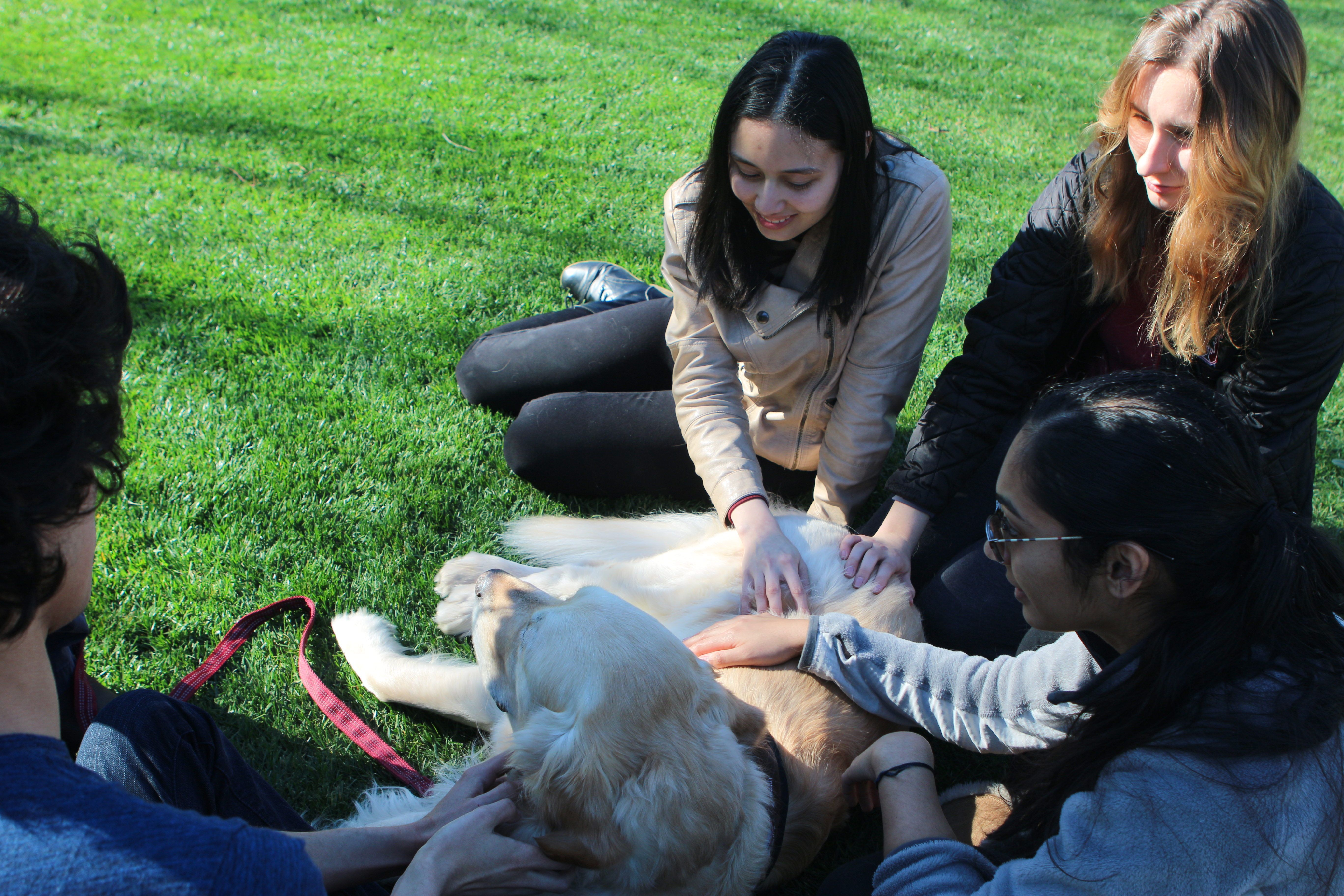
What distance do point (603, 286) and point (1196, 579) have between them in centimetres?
295

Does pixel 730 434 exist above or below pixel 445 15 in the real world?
below

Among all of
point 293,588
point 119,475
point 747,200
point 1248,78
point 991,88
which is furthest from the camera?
point 991,88

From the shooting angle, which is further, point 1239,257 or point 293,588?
point 293,588

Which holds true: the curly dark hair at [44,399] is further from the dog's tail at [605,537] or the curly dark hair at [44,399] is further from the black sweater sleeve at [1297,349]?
the black sweater sleeve at [1297,349]

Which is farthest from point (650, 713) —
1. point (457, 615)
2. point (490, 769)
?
point (457, 615)

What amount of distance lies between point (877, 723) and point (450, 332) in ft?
8.41

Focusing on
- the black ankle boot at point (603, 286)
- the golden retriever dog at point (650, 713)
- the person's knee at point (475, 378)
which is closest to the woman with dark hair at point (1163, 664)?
the golden retriever dog at point (650, 713)

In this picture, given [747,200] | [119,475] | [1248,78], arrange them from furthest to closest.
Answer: [747,200] < [1248,78] < [119,475]

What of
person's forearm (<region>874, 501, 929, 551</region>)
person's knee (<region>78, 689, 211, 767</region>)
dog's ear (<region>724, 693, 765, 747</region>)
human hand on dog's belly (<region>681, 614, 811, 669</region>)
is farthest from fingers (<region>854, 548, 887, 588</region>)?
person's knee (<region>78, 689, 211, 767</region>)

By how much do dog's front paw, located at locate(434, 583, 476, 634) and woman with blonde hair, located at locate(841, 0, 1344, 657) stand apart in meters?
1.12

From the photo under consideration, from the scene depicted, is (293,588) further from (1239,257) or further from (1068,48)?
(1068,48)

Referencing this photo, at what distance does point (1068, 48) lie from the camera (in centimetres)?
869

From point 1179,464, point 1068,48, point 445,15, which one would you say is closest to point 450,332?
point 1179,464

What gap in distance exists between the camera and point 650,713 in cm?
165
